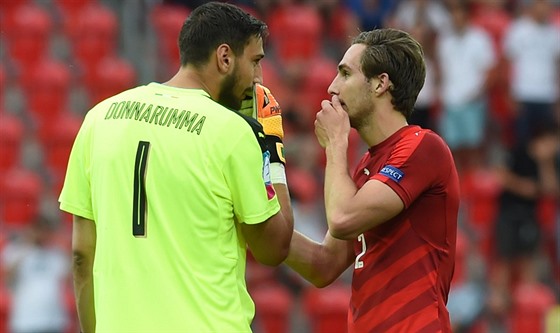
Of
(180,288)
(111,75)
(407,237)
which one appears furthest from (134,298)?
(111,75)

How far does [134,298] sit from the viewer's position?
428 cm

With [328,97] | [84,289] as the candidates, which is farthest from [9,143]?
[84,289]

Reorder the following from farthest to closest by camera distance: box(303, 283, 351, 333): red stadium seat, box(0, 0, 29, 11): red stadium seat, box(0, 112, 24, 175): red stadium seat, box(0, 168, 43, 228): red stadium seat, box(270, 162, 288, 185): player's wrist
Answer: box(0, 0, 29, 11): red stadium seat < box(0, 112, 24, 175): red stadium seat < box(0, 168, 43, 228): red stadium seat < box(303, 283, 351, 333): red stadium seat < box(270, 162, 288, 185): player's wrist

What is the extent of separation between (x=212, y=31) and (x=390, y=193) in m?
0.88

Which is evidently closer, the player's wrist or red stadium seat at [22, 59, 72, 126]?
the player's wrist

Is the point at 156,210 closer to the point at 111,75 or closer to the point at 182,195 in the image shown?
the point at 182,195

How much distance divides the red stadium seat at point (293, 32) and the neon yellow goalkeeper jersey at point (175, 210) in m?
8.03

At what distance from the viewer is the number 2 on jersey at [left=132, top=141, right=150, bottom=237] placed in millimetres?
4270

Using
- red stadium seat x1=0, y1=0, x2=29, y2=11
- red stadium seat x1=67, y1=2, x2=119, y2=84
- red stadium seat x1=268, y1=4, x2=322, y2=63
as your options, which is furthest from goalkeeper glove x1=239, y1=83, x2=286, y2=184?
red stadium seat x1=0, y1=0, x2=29, y2=11

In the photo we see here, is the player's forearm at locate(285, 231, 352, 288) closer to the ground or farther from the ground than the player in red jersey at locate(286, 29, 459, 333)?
closer to the ground

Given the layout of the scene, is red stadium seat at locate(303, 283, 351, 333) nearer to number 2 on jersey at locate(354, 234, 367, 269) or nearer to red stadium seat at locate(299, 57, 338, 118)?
red stadium seat at locate(299, 57, 338, 118)

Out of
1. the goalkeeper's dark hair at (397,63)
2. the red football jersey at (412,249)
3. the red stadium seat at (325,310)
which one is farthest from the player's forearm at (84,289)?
the red stadium seat at (325,310)

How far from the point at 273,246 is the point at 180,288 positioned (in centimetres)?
38

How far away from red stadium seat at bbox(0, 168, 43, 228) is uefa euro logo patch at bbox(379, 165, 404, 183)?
21.7ft
